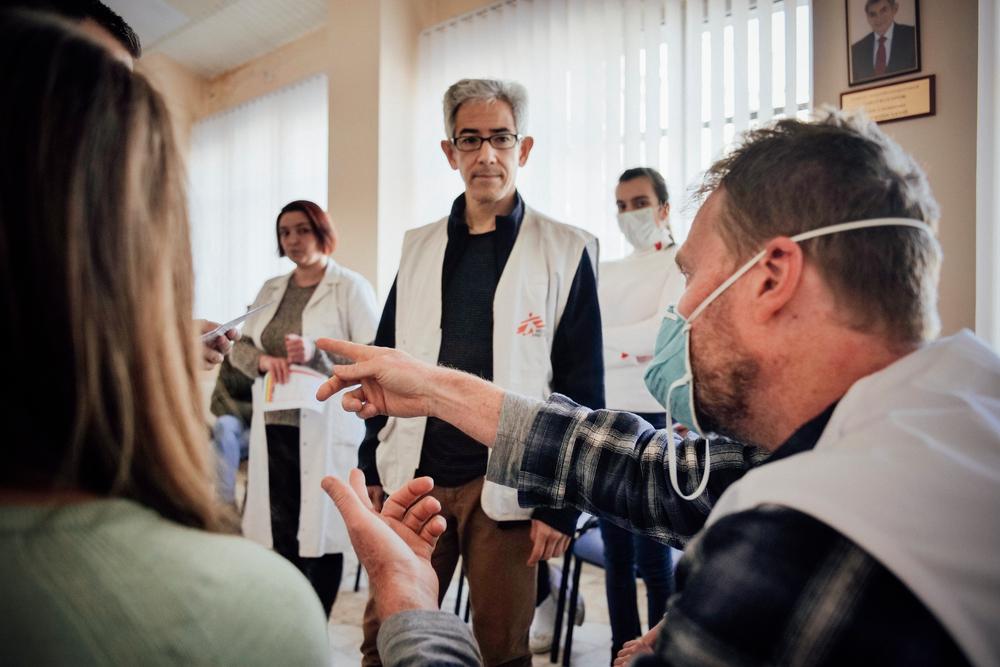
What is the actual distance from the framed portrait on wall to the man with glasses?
6.51 feet

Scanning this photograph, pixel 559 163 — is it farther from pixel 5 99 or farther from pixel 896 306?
pixel 5 99

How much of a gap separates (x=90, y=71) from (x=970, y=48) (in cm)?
A: 333

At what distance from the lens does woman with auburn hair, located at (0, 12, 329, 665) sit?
441mm

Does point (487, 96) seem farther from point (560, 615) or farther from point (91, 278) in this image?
point (560, 615)

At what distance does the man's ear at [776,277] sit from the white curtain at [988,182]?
2306 mm

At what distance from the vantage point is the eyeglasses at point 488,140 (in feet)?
5.83

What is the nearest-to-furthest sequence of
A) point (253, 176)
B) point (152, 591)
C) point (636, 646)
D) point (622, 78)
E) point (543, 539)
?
point (152, 591) < point (636, 646) < point (543, 539) < point (622, 78) < point (253, 176)

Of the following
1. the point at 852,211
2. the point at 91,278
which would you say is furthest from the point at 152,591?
the point at 852,211

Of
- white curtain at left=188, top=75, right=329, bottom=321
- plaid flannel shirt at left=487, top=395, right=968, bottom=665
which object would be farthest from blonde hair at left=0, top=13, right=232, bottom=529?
white curtain at left=188, top=75, right=329, bottom=321

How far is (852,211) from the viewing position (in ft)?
2.68

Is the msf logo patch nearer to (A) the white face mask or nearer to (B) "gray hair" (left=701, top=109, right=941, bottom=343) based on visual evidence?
(B) "gray hair" (left=701, top=109, right=941, bottom=343)

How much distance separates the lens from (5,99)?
46 centimetres

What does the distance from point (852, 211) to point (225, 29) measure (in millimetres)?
6119

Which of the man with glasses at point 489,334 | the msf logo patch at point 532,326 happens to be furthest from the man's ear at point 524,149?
the msf logo patch at point 532,326
